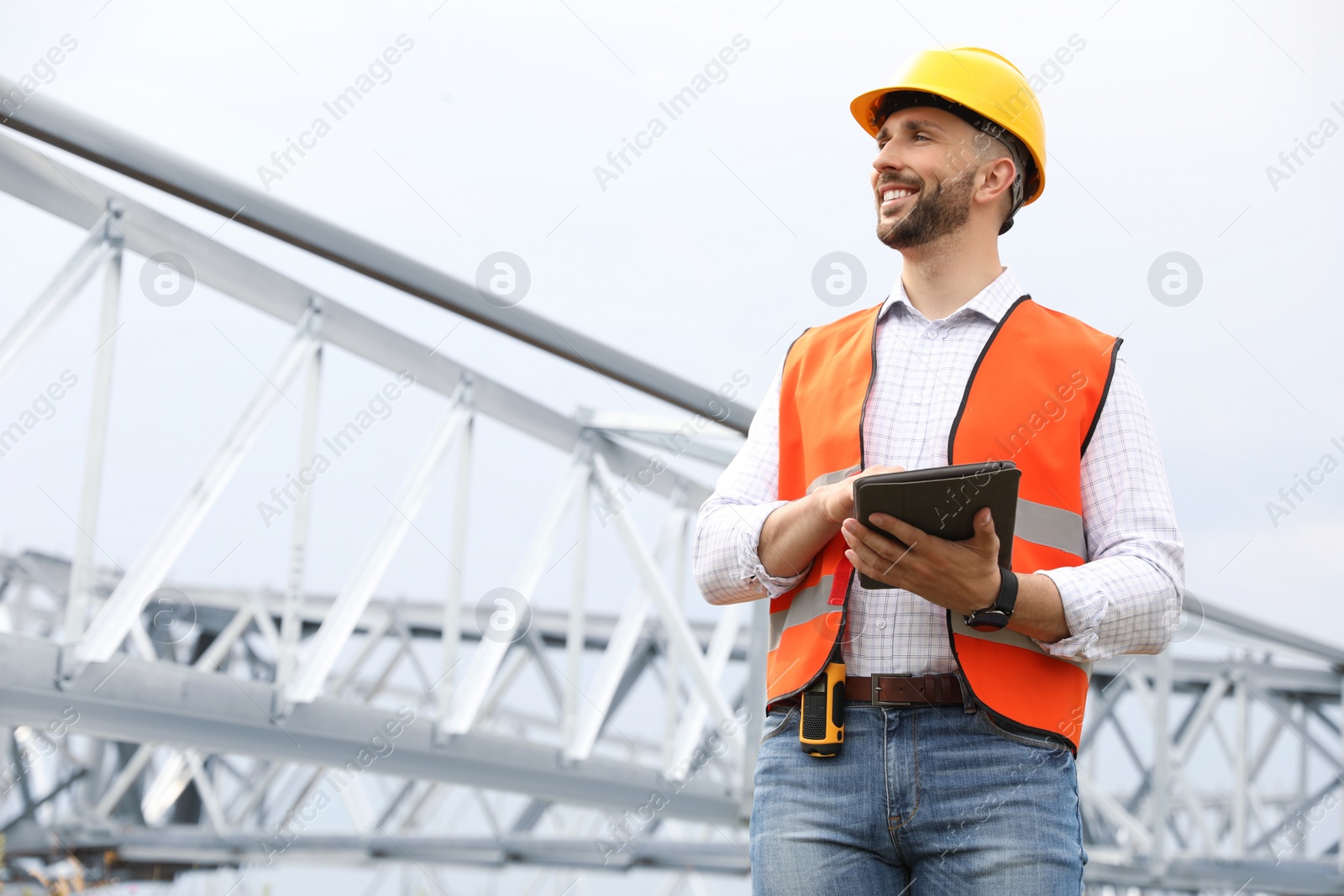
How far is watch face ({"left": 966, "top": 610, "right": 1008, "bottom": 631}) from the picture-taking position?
2014mm

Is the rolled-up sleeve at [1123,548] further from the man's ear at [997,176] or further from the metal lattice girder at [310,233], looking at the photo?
the metal lattice girder at [310,233]

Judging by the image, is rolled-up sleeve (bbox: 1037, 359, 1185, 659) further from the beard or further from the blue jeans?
the beard

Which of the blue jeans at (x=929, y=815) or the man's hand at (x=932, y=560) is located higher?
the man's hand at (x=932, y=560)

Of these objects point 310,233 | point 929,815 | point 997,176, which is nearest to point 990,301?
point 997,176

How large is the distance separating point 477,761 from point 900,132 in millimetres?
4982

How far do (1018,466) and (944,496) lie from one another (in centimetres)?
33

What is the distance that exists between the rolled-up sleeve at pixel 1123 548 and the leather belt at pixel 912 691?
0.56ft

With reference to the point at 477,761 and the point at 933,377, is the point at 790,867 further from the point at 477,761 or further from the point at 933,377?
the point at 477,761

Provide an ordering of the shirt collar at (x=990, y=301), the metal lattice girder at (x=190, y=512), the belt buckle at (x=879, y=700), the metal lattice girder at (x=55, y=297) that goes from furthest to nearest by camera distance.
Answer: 1. the metal lattice girder at (x=190, y=512)
2. the metal lattice girder at (x=55, y=297)
3. the shirt collar at (x=990, y=301)
4. the belt buckle at (x=879, y=700)

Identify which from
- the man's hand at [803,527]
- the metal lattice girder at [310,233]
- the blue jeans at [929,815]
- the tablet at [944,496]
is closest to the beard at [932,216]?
the man's hand at [803,527]

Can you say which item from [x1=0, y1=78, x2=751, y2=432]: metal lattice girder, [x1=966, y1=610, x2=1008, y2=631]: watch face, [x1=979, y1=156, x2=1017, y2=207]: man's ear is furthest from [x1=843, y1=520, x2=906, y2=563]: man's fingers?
[x1=0, y1=78, x2=751, y2=432]: metal lattice girder

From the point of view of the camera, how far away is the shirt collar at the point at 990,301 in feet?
7.84

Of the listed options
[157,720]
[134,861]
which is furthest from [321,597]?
[157,720]

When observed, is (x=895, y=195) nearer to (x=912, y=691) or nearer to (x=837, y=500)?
(x=837, y=500)
